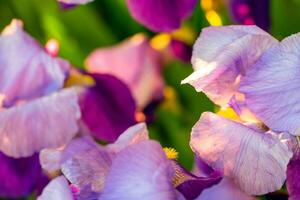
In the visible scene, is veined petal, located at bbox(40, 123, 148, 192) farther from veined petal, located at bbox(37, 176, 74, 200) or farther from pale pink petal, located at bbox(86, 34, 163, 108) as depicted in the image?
pale pink petal, located at bbox(86, 34, 163, 108)

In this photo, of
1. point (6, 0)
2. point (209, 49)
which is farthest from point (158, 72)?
point (209, 49)

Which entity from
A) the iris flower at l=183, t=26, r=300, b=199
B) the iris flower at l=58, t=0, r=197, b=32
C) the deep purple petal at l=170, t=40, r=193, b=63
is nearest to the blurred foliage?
the deep purple petal at l=170, t=40, r=193, b=63

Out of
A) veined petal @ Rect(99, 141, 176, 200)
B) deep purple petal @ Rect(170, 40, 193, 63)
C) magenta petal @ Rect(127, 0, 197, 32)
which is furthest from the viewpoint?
deep purple petal @ Rect(170, 40, 193, 63)

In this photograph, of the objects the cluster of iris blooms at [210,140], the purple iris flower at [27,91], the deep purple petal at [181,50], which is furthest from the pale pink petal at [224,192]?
the deep purple petal at [181,50]

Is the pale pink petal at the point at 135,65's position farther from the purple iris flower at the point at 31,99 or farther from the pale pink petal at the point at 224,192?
the pale pink petal at the point at 224,192

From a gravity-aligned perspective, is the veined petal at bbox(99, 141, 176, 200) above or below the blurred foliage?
above
